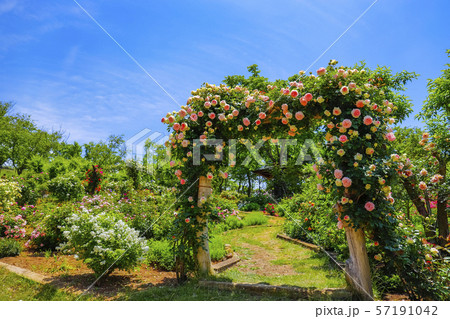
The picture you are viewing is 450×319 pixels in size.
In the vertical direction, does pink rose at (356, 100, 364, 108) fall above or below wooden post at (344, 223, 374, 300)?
above

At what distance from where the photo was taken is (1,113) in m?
29.0

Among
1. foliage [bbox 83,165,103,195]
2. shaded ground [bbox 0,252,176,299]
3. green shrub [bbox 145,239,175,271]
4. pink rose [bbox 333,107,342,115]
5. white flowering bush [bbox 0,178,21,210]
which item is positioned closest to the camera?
pink rose [bbox 333,107,342,115]

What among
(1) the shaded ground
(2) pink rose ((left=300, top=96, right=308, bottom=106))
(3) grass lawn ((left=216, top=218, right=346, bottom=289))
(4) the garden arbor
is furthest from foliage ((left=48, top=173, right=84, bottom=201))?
(2) pink rose ((left=300, top=96, right=308, bottom=106))

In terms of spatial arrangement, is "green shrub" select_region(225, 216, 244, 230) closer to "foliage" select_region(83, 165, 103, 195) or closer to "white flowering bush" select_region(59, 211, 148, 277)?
"foliage" select_region(83, 165, 103, 195)

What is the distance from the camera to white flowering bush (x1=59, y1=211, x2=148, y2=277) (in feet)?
14.2

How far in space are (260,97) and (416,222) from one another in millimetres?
4654

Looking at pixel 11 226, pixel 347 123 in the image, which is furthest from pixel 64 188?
pixel 347 123

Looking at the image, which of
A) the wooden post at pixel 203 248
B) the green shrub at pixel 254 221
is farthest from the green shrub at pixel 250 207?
the wooden post at pixel 203 248

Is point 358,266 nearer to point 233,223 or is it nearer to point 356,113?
point 356,113

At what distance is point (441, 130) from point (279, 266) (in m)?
5.06

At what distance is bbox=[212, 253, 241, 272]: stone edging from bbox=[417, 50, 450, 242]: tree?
372cm

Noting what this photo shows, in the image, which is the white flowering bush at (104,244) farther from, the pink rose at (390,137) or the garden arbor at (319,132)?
the pink rose at (390,137)

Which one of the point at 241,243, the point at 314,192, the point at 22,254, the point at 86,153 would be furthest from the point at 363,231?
the point at 86,153

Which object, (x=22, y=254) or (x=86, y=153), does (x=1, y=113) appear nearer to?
(x=86, y=153)
